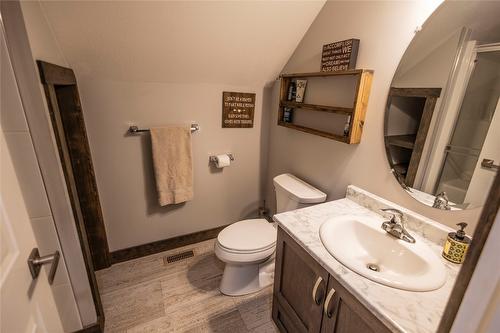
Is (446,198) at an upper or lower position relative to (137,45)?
lower

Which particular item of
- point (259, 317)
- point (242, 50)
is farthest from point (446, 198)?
point (242, 50)

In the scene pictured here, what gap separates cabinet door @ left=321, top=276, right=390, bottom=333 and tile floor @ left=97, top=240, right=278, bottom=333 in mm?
763

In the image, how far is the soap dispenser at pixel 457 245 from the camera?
914 mm

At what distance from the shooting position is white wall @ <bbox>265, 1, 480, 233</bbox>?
111cm

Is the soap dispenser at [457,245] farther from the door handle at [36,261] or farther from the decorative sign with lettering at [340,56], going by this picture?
the door handle at [36,261]

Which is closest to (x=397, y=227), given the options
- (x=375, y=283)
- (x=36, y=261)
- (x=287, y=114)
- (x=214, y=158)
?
(x=375, y=283)

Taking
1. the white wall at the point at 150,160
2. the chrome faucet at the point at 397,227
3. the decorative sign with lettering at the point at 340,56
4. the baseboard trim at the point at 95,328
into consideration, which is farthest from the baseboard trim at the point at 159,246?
the decorative sign with lettering at the point at 340,56

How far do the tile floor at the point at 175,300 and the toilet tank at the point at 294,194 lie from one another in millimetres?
713

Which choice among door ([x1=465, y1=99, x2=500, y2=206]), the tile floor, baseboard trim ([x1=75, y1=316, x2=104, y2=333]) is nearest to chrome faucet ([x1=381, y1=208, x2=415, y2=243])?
door ([x1=465, y1=99, x2=500, y2=206])

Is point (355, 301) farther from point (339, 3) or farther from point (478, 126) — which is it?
point (339, 3)

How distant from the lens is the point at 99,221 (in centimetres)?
181

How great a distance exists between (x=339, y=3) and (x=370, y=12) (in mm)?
248

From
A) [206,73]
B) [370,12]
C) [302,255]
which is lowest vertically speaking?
[302,255]

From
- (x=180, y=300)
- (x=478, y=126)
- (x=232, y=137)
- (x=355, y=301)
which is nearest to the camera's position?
(x=355, y=301)
